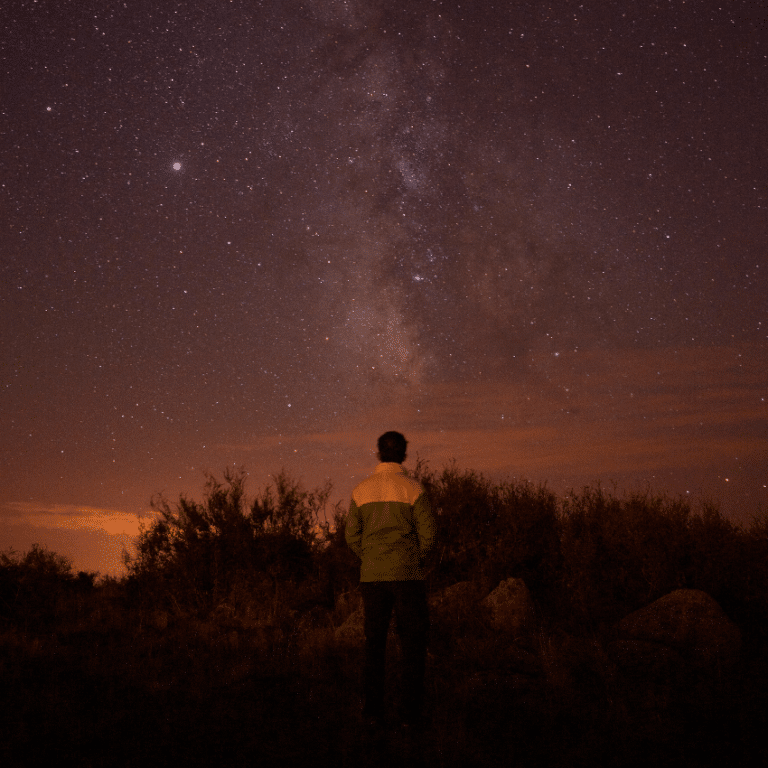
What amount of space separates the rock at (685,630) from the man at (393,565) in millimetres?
3687

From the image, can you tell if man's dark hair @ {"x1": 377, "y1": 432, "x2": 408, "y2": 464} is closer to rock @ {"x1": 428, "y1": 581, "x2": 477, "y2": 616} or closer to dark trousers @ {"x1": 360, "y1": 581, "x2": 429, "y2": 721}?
dark trousers @ {"x1": 360, "y1": 581, "x2": 429, "y2": 721}

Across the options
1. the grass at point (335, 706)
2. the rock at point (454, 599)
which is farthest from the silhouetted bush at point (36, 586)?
the rock at point (454, 599)

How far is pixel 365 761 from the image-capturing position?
12.7 feet

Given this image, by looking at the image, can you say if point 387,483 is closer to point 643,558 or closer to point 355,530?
point 355,530

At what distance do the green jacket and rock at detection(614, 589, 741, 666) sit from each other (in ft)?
12.7

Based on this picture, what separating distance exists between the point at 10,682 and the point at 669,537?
9.47 meters

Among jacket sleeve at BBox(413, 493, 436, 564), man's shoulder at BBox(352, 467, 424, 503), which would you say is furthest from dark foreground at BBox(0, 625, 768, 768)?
man's shoulder at BBox(352, 467, 424, 503)

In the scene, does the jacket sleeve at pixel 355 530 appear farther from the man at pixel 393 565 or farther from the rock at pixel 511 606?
the rock at pixel 511 606

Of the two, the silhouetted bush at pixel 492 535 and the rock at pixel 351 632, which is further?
the silhouetted bush at pixel 492 535

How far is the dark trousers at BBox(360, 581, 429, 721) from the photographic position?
435 centimetres

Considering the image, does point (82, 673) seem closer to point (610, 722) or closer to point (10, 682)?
point (10, 682)

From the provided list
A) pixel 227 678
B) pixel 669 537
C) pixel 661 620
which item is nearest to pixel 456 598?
pixel 661 620

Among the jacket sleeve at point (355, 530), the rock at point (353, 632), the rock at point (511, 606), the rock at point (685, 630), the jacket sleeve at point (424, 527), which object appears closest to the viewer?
the jacket sleeve at point (424, 527)

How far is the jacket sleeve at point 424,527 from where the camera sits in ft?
14.7
